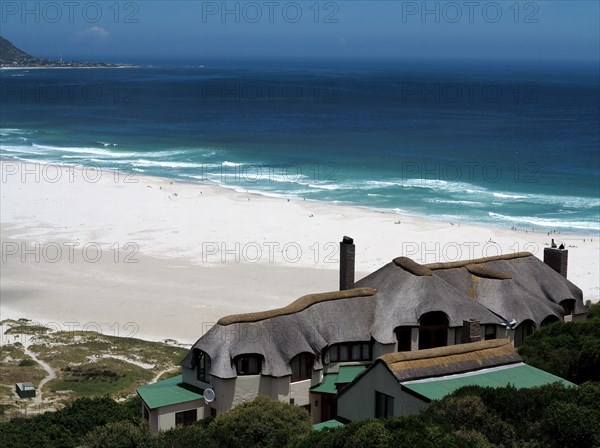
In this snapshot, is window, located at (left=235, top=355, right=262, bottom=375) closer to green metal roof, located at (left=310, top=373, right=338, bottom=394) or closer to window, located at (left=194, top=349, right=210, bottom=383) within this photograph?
window, located at (left=194, top=349, right=210, bottom=383)

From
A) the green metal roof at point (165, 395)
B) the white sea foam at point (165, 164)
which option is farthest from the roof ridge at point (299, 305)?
the white sea foam at point (165, 164)

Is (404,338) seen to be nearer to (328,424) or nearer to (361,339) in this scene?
(361,339)

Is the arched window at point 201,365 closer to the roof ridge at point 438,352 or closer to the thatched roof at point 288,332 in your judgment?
the thatched roof at point 288,332

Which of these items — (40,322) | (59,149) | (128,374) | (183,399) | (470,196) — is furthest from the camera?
(59,149)

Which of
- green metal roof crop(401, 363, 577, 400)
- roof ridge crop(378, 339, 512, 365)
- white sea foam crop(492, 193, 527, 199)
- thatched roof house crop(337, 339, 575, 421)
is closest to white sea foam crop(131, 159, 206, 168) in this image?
white sea foam crop(492, 193, 527, 199)

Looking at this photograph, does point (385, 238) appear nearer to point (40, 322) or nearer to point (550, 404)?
point (40, 322)

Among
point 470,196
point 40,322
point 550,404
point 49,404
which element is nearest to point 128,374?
point 49,404
